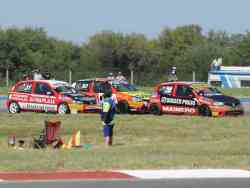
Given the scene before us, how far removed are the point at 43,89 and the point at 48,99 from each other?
0.54 m

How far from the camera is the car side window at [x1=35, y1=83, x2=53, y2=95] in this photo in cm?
3042

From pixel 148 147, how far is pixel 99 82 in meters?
13.1

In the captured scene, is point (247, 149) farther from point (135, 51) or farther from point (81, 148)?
point (135, 51)

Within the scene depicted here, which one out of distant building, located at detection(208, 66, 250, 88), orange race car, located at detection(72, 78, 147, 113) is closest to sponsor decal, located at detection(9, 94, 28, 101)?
orange race car, located at detection(72, 78, 147, 113)

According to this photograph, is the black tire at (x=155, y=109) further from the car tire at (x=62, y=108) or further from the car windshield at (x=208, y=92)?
the car tire at (x=62, y=108)

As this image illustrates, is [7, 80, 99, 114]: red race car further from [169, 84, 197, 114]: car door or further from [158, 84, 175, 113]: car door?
[169, 84, 197, 114]: car door

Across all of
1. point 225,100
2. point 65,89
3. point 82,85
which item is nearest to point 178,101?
point 225,100

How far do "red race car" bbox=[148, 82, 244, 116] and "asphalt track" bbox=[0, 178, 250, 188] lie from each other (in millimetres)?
15962

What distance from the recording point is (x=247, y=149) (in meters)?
18.5

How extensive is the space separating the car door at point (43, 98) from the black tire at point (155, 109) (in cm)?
379

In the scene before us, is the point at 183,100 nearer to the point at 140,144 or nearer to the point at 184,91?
the point at 184,91

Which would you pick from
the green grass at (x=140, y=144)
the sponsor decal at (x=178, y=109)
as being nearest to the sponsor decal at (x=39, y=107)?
the green grass at (x=140, y=144)

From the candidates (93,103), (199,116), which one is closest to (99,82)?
(93,103)

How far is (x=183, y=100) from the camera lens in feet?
98.2
